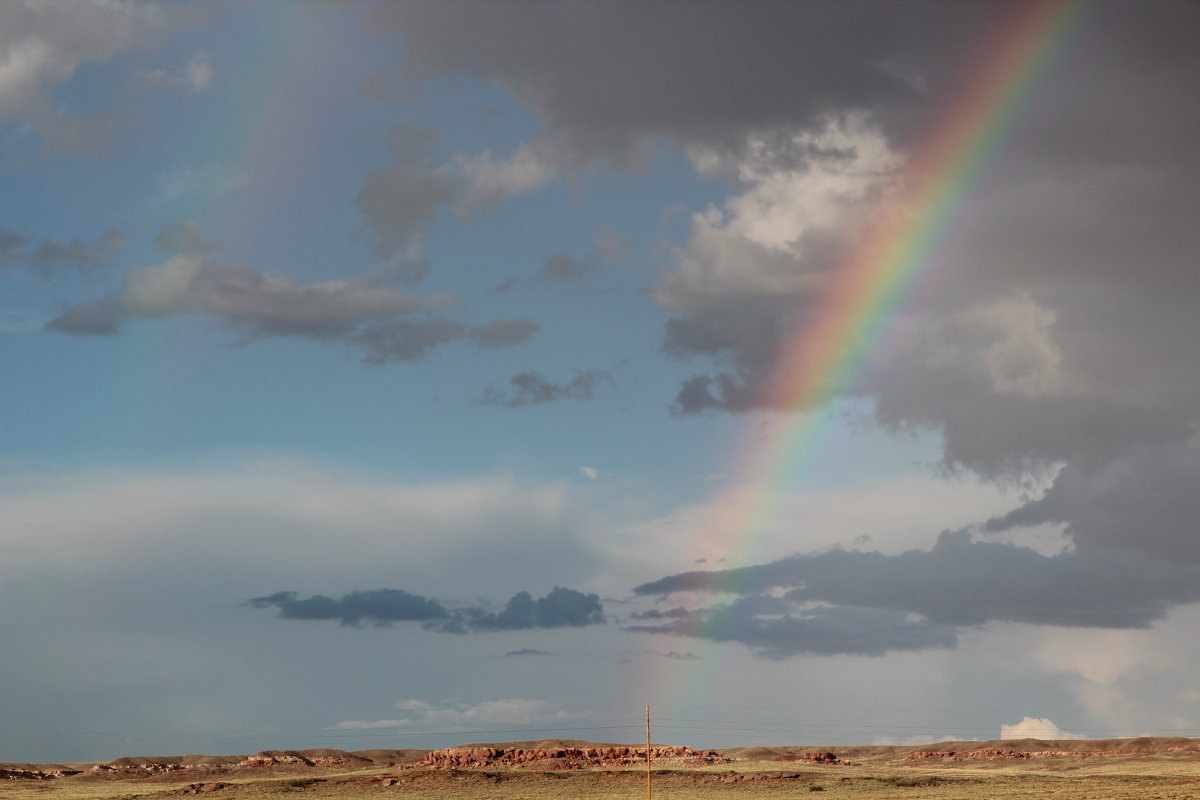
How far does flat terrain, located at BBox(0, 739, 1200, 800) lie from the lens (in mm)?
118125

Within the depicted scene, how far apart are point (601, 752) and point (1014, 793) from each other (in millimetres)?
78722

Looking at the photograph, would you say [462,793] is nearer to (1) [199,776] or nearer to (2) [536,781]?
(2) [536,781]

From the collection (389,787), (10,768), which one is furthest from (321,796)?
(10,768)

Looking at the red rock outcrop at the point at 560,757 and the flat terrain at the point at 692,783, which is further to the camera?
the red rock outcrop at the point at 560,757

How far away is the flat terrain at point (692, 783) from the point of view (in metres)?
118

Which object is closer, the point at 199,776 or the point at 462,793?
the point at 462,793

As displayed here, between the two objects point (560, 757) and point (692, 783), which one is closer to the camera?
point (692, 783)

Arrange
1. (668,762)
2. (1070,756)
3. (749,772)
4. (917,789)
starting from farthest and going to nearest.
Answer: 1. (1070,756)
2. (668,762)
3. (749,772)
4. (917,789)

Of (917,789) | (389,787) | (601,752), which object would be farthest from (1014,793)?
(601,752)

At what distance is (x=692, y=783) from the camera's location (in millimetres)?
137125

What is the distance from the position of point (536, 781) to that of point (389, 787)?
1655 cm

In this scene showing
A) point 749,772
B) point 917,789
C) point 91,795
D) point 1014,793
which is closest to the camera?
point 1014,793

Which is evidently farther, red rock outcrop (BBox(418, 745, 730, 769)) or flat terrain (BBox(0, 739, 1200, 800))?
red rock outcrop (BBox(418, 745, 730, 769))

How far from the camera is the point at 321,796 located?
129125 millimetres
